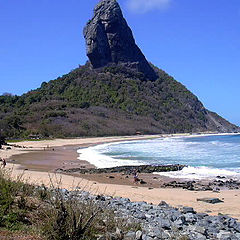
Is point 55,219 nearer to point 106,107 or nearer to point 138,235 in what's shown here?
point 138,235

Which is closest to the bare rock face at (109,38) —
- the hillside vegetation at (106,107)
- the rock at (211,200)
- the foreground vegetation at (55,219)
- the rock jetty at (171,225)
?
the hillside vegetation at (106,107)

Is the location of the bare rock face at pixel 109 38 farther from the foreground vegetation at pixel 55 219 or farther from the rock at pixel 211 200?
the foreground vegetation at pixel 55 219

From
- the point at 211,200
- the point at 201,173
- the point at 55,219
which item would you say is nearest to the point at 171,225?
the point at 55,219

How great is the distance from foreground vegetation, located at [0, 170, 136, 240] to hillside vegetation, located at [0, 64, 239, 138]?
195 ft

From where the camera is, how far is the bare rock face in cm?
11981

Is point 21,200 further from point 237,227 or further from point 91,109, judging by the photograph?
point 91,109

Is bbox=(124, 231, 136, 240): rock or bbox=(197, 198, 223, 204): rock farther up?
bbox=(124, 231, 136, 240): rock

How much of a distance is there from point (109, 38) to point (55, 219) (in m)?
120

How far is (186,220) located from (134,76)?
11753cm

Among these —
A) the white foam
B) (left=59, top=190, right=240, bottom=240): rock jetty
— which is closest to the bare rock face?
the white foam

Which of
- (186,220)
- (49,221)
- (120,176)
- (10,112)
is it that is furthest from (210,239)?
(10,112)

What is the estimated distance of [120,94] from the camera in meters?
114

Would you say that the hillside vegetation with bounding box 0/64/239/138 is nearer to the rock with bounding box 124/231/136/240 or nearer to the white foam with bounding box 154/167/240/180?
the white foam with bounding box 154/167/240/180

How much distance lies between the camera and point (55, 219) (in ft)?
17.2
